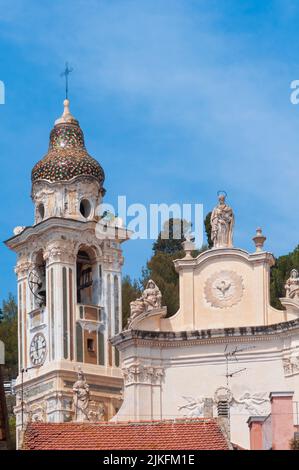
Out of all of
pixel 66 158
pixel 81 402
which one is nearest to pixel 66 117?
pixel 66 158

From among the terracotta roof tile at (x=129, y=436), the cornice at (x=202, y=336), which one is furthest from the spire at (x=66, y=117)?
the terracotta roof tile at (x=129, y=436)

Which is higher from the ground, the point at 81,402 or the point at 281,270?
the point at 281,270

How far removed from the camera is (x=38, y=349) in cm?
7125

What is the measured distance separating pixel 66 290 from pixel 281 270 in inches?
695

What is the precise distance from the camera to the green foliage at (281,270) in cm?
8275

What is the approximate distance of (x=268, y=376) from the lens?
200 ft

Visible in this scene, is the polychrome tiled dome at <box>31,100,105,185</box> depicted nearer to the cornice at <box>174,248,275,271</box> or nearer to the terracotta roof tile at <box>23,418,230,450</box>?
the cornice at <box>174,248,275,271</box>

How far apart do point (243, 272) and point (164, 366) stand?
3725mm

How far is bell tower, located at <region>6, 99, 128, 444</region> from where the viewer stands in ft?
230

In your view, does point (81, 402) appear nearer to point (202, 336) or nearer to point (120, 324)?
point (202, 336)

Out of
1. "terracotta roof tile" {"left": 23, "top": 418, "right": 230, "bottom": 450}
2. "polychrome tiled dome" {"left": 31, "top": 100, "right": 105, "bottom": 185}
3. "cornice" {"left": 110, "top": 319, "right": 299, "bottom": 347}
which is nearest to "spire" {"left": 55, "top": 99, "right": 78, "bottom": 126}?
"polychrome tiled dome" {"left": 31, "top": 100, "right": 105, "bottom": 185}
